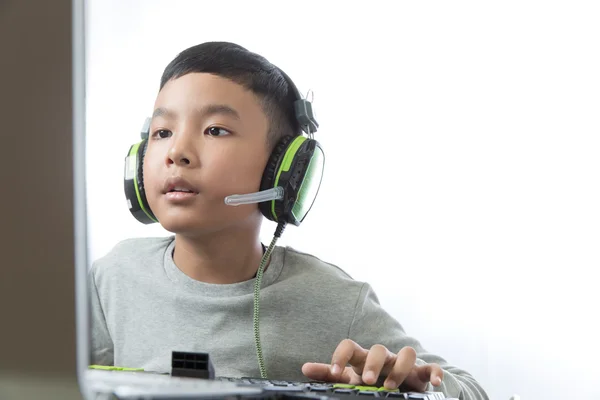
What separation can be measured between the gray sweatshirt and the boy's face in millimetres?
128

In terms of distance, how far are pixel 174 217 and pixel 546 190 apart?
763 mm

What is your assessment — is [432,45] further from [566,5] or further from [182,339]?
[182,339]

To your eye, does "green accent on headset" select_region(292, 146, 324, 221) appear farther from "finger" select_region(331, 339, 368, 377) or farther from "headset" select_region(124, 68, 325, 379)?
"finger" select_region(331, 339, 368, 377)

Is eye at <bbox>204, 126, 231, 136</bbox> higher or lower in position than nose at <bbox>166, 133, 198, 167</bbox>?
higher

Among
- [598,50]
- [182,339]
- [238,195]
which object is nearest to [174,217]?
[238,195]

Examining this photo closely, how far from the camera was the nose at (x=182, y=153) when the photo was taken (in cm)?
98

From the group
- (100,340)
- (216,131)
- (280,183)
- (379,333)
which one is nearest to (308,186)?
(280,183)

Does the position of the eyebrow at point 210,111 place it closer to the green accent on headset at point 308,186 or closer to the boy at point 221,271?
the boy at point 221,271

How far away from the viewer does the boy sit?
3.27ft

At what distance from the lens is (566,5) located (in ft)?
4.33

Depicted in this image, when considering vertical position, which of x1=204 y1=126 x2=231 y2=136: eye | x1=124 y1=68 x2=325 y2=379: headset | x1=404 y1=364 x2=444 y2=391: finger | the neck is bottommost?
x1=404 y1=364 x2=444 y2=391: finger

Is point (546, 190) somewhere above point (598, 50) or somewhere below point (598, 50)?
below

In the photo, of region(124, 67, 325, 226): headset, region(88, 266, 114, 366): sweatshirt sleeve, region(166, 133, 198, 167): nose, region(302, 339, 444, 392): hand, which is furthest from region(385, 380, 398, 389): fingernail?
region(88, 266, 114, 366): sweatshirt sleeve

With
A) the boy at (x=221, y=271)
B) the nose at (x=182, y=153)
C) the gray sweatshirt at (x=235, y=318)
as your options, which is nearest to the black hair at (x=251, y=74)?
the boy at (x=221, y=271)
